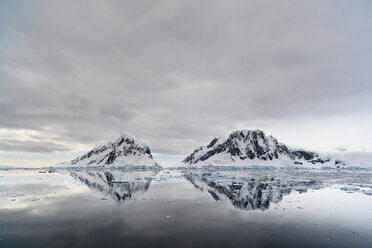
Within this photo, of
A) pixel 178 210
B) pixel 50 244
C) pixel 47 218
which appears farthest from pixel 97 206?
pixel 50 244

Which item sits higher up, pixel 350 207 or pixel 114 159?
pixel 114 159

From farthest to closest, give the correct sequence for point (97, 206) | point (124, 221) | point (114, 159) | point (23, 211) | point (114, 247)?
point (114, 159) → point (97, 206) → point (23, 211) → point (124, 221) → point (114, 247)

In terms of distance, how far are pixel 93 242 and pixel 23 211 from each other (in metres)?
10.3

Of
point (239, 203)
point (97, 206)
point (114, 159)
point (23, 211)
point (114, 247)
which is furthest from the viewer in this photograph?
point (114, 159)

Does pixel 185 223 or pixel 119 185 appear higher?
pixel 119 185

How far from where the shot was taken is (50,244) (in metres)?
10.7

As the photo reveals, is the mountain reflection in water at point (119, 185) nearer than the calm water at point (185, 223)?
No

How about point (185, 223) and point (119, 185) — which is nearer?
point (185, 223)

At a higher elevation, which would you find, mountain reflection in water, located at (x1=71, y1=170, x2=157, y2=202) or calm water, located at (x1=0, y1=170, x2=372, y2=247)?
mountain reflection in water, located at (x1=71, y1=170, x2=157, y2=202)

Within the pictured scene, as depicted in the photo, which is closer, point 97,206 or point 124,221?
point 124,221

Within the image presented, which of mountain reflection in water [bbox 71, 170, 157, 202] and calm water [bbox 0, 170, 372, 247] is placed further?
mountain reflection in water [bbox 71, 170, 157, 202]

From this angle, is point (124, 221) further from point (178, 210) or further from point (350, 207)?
point (350, 207)

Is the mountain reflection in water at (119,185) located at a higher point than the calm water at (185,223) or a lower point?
higher

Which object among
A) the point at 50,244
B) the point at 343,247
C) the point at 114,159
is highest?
the point at 114,159
